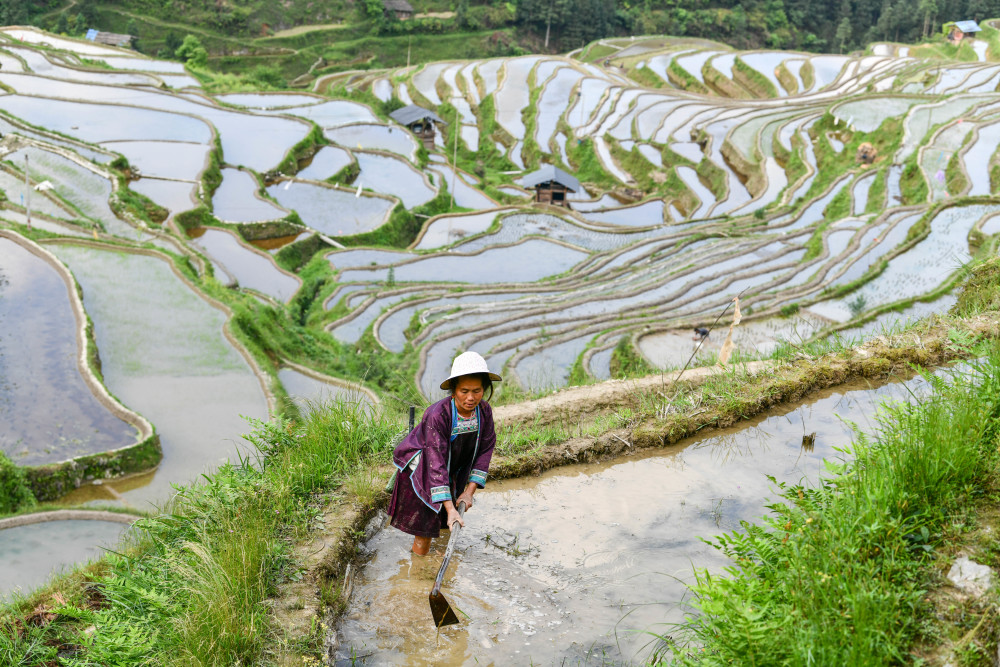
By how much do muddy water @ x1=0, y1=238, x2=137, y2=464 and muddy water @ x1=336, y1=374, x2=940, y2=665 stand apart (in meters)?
7.55

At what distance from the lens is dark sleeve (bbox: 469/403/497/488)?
12.9 ft

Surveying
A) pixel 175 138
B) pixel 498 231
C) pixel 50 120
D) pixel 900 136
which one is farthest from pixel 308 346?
pixel 900 136

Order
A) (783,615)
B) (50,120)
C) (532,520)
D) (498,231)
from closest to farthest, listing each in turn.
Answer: (783,615) < (532,520) < (498,231) < (50,120)

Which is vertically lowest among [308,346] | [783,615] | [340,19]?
[308,346]

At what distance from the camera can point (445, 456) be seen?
3836mm

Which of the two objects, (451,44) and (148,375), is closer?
(148,375)

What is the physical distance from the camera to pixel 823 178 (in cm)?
2839

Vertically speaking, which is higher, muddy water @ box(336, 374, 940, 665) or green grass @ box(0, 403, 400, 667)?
green grass @ box(0, 403, 400, 667)

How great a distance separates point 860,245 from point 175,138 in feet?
75.9

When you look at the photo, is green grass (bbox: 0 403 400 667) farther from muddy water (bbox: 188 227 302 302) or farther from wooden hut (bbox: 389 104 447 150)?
wooden hut (bbox: 389 104 447 150)

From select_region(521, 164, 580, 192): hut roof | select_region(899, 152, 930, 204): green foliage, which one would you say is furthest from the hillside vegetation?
select_region(899, 152, 930, 204): green foliage

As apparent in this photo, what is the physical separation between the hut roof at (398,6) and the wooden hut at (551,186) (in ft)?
126

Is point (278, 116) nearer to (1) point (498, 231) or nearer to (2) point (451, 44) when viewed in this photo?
(1) point (498, 231)

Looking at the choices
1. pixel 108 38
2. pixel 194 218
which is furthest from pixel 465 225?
pixel 108 38
